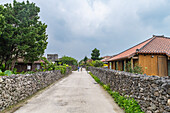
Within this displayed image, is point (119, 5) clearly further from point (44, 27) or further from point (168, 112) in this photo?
point (168, 112)

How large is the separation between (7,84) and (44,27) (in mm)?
12846

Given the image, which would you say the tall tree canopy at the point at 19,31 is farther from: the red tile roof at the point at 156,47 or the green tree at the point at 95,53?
the green tree at the point at 95,53

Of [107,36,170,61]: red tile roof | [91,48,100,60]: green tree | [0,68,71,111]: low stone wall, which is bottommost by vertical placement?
[0,68,71,111]: low stone wall

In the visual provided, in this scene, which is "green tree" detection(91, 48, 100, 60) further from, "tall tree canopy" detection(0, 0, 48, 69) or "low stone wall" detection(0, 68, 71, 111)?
"low stone wall" detection(0, 68, 71, 111)

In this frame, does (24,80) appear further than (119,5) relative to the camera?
No

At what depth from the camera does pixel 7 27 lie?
1227cm

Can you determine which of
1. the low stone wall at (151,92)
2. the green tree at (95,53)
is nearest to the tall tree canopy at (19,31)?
the low stone wall at (151,92)

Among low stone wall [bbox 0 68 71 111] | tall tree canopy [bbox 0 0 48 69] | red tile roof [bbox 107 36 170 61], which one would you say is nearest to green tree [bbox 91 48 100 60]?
red tile roof [bbox 107 36 170 61]

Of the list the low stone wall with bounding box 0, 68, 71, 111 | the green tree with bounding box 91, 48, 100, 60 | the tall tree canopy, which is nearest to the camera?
the low stone wall with bounding box 0, 68, 71, 111

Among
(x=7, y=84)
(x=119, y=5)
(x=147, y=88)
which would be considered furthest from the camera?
(x=119, y=5)

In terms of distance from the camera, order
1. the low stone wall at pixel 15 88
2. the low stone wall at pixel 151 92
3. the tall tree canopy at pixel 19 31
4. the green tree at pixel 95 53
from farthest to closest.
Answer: the green tree at pixel 95 53 < the tall tree canopy at pixel 19 31 < the low stone wall at pixel 15 88 < the low stone wall at pixel 151 92

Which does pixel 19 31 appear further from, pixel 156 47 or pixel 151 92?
pixel 156 47

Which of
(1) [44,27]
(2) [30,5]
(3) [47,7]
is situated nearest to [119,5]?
(3) [47,7]

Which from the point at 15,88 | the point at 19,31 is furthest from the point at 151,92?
the point at 19,31
